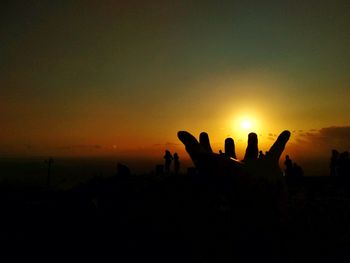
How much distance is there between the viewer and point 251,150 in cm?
595

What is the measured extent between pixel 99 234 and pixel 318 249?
7157 millimetres

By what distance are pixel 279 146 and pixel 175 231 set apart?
5.98 metres

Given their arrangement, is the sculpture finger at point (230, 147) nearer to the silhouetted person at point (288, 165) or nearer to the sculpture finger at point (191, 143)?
the sculpture finger at point (191, 143)

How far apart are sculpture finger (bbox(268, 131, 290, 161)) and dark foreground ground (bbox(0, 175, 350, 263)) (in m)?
1.06

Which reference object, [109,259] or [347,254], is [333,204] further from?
[109,259]

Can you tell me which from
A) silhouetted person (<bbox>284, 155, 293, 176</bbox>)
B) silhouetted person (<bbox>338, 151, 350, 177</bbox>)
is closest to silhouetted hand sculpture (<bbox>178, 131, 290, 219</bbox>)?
silhouetted person (<bbox>338, 151, 350, 177</bbox>)

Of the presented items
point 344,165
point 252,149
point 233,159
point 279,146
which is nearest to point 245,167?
point 233,159

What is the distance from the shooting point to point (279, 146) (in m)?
5.99

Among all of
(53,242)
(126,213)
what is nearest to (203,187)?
(126,213)

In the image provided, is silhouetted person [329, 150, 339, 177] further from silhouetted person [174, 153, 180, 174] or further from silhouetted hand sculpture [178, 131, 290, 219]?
silhouetted hand sculpture [178, 131, 290, 219]

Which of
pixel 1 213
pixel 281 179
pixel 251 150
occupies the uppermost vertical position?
pixel 251 150

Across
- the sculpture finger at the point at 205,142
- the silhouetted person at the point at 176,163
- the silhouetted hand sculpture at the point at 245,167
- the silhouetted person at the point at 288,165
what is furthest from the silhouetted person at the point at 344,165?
the sculpture finger at the point at 205,142

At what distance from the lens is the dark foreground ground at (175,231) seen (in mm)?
6992

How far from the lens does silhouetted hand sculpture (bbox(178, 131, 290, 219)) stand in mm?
4691
